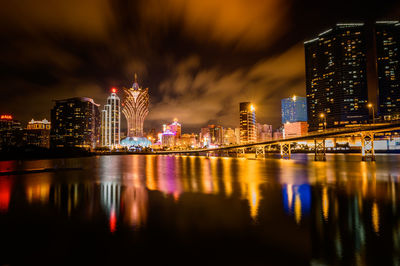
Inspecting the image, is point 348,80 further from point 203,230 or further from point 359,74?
point 203,230

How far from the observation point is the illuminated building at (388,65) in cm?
18550

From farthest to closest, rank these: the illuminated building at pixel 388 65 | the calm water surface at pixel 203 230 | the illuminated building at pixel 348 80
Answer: the illuminated building at pixel 388 65 → the illuminated building at pixel 348 80 → the calm water surface at pixel 203 230

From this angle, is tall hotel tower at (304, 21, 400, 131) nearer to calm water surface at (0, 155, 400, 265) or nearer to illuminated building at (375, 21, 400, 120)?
illuminated building at (375, 21, 400, 120)

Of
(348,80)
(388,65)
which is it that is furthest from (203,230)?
(388,65)

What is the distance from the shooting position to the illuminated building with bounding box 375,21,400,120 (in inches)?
7303

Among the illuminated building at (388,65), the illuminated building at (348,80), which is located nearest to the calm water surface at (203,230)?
the illuminated building at (348,80)

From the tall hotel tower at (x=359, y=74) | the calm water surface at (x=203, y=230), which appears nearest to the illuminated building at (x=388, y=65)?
the tall hotel tower at (x=359, y=74)

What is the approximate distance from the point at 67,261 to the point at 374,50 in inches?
10107

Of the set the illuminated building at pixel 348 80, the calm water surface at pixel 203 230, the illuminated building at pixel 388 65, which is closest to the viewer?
the calm water surface at pixel 203 230

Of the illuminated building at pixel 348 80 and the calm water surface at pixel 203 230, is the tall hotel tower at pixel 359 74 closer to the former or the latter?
the illuminated building at pixel 348 80

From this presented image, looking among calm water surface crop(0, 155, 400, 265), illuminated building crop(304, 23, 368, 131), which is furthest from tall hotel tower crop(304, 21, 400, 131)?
calm water surface crop(0, 155, 400, 265)

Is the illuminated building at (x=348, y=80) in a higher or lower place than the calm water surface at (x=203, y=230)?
higher

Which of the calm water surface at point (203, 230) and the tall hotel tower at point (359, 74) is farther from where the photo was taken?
the tall hotel tower at point (359, 74)

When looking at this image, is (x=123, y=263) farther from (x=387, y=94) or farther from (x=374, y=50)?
(x=374, y=50)
